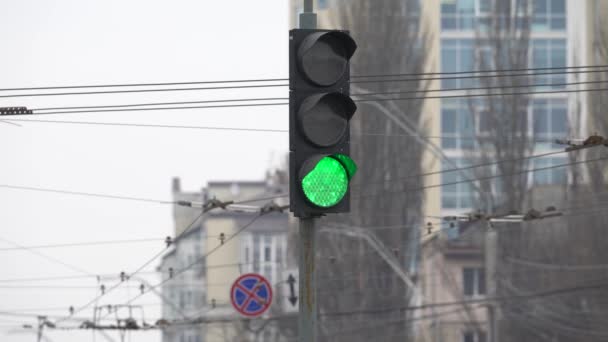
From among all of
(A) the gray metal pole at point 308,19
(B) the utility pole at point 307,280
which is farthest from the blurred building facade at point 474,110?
(B) the utility pole at point 307,280

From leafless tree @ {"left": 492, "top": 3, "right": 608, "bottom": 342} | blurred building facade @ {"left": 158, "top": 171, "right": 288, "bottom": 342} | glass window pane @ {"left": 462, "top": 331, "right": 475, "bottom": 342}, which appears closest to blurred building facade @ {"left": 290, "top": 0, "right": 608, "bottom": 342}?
glass window pane @ {"left": 462, "top": 331, "right": 475, "bottom": 342}

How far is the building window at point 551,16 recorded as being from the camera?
246 ft

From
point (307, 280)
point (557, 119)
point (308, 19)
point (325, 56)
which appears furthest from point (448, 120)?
point (325, 56)

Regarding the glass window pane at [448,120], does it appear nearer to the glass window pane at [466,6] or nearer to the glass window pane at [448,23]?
the glass window pane at [448,23]

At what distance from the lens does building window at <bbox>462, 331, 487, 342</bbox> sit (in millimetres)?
54925

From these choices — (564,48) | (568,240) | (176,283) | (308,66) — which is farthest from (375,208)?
(176,283)

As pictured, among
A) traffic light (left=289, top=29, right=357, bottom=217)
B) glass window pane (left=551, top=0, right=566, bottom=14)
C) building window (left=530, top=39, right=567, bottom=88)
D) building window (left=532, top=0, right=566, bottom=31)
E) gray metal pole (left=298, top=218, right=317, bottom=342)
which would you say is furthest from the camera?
glass window pane (left=551, top=0, right=566, bottom=14)

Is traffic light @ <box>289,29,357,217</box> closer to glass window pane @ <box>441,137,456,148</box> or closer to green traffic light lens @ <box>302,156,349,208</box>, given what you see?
green traffic light lens @ <box>302,156,349,208</box>

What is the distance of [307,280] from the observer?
961cm

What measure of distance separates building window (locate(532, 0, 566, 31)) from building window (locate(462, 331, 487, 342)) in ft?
55.4

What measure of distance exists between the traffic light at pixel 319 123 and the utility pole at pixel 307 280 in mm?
313

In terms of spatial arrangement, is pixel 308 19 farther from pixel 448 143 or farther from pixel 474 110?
pixel 448 143

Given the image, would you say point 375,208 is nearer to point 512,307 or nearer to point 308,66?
point 512,307

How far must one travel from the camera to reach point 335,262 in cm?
4897
